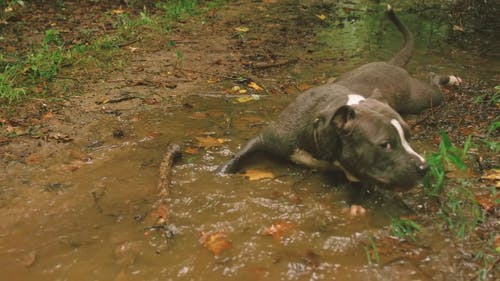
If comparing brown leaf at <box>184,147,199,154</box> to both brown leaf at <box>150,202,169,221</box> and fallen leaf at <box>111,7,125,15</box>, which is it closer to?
brown leaf at <box>150,202,169,221</box>

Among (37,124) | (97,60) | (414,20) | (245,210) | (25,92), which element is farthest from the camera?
(414,20)

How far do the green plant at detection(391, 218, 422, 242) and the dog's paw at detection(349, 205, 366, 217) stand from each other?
239mm

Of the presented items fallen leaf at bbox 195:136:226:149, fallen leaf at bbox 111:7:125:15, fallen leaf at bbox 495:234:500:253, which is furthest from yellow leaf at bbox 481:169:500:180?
fallen leaf at bbox 111:7:125:15

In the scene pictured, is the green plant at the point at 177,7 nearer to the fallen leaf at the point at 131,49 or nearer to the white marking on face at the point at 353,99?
the fallen leaf at the point at 131,49

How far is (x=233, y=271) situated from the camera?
282 centimetres

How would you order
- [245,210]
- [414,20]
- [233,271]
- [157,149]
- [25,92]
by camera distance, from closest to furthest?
1. [233,271]
2. [245,210]
3. [157,149]
4. [25,92]
5. [414,20]

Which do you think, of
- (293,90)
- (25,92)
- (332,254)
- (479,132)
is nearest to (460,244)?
(332,254)

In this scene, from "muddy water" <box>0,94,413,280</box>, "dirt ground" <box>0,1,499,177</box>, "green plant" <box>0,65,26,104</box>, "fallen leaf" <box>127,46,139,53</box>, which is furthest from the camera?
"fallen leaf" <box>127,46,139,53</box>

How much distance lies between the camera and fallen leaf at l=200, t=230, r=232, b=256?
3010mm

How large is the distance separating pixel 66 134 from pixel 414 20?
21.0 feet

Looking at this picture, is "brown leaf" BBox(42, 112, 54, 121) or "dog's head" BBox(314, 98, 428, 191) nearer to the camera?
"dog's head" BBox(314, 98, 428, 191)

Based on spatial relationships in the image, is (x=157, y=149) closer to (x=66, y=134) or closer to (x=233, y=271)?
(x=66, y=134)

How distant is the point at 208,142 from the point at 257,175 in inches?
30.9

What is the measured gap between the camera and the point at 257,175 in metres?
3.91
